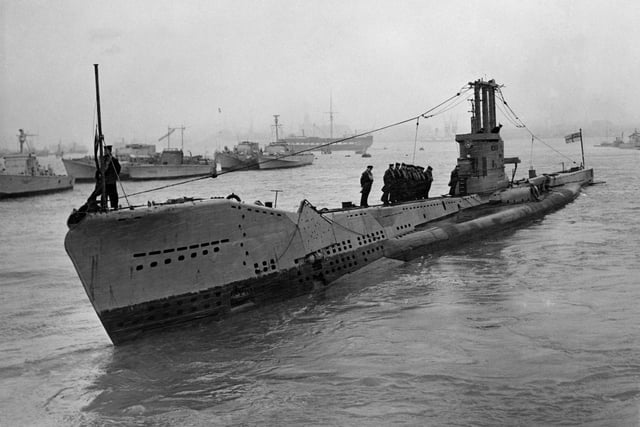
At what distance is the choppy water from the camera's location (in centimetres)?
806

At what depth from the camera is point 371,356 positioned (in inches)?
Result: 391

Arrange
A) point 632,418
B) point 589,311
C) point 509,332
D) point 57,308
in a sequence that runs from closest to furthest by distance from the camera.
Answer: point 632,418 < point 509,332 < point 589,311 < point 57,308

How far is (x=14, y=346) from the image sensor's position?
441 inches

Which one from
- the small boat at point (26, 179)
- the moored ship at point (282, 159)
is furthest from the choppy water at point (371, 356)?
the moored ship at point (282, 159)

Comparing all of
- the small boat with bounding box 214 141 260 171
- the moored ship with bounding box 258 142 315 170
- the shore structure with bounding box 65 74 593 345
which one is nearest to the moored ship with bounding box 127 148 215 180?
the small boat with bounding box 214 141 260 171

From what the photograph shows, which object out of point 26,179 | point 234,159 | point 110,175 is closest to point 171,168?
point 234,159

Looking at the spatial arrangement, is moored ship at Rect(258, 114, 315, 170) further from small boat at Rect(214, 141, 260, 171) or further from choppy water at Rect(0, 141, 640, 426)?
choppy water at Rect(0, 141, 640, 426)

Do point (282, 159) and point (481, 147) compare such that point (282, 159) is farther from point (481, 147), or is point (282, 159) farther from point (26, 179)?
point (481, 147)

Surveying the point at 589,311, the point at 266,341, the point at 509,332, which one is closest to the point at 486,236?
the point at 589,311

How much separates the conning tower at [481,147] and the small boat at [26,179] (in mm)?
35915

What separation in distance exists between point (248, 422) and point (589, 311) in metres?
7.51

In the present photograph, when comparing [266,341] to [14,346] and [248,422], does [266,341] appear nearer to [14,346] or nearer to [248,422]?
[248,422]

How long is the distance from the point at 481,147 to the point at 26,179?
37369 mm

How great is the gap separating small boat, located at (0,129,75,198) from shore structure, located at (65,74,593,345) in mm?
37726
